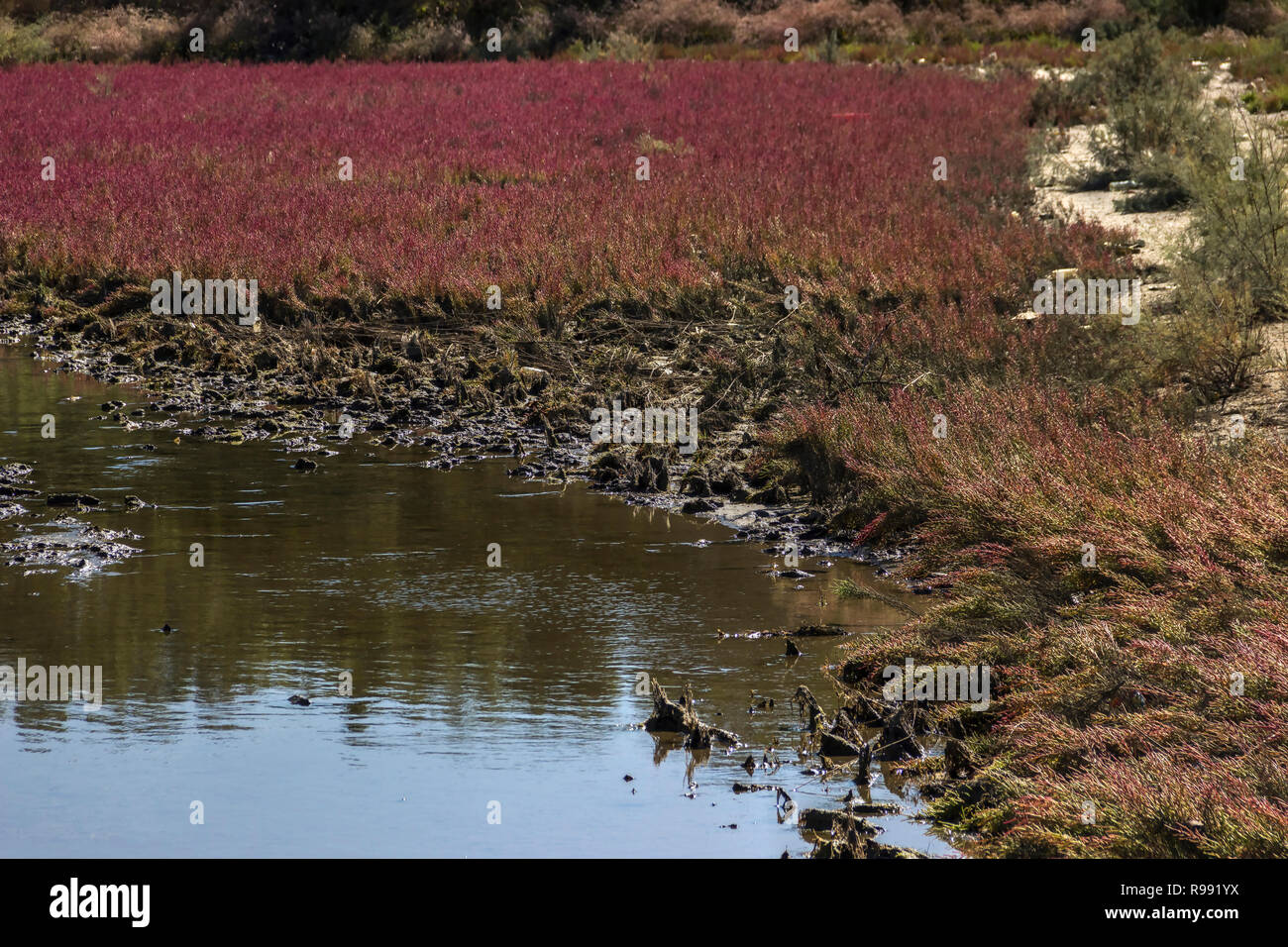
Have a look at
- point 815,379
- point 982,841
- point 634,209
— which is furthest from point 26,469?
point 634,209

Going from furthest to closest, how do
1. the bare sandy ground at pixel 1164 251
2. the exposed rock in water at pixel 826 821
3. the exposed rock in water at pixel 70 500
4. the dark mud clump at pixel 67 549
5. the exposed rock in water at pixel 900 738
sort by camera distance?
the bare sandy ground at pixel 1164 251 < the exposed rock in water at pixel 70 500 < the dark mud clump at pixel 67 549 < the exposed rock in water at pixel 900 738 < the exposed rock in water at pixel 826 821

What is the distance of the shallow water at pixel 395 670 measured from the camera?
5426 mm

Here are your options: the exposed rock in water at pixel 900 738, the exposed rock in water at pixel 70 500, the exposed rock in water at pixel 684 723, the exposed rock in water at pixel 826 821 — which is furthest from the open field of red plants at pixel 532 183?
the exposed rock in water at pixel 826 821

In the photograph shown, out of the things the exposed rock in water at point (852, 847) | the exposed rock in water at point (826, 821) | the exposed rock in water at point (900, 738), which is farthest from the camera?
the exposed rock in water at point (900, 738)

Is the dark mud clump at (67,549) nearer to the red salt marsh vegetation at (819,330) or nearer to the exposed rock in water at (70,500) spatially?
the exposed rock in water at (70,500)

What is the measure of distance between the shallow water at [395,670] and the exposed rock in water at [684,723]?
9cm

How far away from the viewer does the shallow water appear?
5.43m

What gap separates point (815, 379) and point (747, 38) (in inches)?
1309

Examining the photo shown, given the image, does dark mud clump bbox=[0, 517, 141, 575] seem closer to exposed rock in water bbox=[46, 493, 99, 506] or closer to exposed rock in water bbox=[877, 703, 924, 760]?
exposed rock in water bbox=[46, 493, 99, 506]

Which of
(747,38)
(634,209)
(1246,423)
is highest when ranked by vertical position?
(747,38)

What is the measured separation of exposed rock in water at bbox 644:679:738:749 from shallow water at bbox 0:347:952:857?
3.4 inches

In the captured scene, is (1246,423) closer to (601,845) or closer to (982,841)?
(982,841)

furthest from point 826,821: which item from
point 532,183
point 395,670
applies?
point 532,183

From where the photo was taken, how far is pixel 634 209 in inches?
709
